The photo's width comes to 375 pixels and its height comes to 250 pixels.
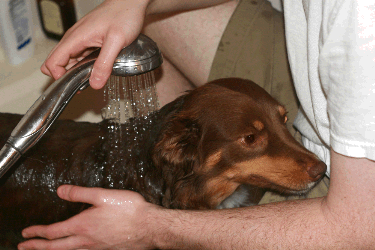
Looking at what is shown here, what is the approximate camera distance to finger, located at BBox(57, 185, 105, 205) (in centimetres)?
180

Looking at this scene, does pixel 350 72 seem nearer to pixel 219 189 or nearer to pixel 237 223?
pixel 237 223

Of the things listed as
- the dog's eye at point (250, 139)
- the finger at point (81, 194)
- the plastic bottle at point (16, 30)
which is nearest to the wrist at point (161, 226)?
the finger at point (81, 194)

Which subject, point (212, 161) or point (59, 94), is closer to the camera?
point (59, 94)

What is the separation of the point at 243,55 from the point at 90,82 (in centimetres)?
109

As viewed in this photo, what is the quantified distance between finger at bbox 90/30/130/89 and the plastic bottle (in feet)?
6.16

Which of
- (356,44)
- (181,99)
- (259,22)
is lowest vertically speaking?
(181,99)

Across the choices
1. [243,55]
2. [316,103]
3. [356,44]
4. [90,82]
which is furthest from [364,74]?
[243,55]

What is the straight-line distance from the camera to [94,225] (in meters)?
1.79

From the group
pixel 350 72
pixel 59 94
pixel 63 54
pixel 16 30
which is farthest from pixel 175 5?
pixel 16 30

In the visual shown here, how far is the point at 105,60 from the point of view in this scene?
1.61 metres

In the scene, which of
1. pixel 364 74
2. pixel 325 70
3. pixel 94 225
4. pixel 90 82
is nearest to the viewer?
pixel 364 74

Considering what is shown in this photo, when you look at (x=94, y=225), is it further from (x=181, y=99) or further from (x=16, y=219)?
(x=181, y=99)

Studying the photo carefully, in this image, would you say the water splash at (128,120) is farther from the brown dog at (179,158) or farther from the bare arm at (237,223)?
the bare arm at (237,223)

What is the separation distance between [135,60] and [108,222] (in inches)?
28.6
